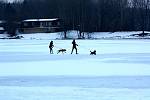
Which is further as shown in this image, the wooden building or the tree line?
the wooden building

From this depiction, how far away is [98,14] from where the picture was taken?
7288cm

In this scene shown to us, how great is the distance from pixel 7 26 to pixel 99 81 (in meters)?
64.4

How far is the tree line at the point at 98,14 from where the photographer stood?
69.4 meters

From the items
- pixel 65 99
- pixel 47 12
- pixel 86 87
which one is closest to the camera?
pixel 65 99

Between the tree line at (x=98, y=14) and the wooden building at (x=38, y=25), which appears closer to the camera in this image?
the tree line at (x=98, y=14)

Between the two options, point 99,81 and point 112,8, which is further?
point 112,8

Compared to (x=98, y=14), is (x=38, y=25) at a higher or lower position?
lower

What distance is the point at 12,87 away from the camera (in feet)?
33.7

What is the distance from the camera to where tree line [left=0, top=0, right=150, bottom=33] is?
69.4 m

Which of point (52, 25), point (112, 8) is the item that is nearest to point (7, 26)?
point (52, 25)

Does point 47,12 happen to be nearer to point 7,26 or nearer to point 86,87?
point 7,26

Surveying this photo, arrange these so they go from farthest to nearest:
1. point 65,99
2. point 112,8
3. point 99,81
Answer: point 112,8 → point 99,81 → point 65,99

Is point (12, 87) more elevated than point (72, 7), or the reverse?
point (72, 7)

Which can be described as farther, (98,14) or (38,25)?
(38,25)
